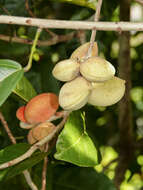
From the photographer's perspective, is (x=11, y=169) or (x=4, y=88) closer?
(x=4, y=88)

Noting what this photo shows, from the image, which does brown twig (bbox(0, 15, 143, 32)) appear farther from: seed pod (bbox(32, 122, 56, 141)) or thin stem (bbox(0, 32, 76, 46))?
thin stem (bbox(0, 32, 76, 46))

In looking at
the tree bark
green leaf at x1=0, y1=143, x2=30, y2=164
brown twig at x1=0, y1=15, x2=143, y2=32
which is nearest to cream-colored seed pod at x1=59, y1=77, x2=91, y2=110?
brown twig at x1=0, y1=15, x2=143, y2=32

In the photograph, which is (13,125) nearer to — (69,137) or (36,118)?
(36,118)

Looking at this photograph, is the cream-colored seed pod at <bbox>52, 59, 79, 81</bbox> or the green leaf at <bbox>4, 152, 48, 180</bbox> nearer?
the cream-colored seed pod at <bbox>52, 59, 79, 81</bbox>

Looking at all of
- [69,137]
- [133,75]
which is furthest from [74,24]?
[133,75]

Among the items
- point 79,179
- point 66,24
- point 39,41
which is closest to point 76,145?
point 66,24

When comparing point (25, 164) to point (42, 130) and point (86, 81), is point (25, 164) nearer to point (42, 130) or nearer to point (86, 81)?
point (42, 130)
